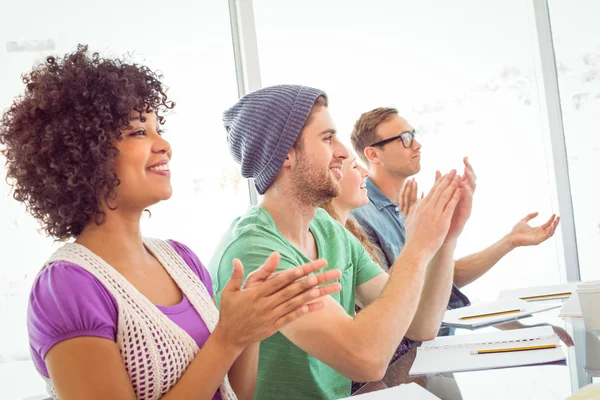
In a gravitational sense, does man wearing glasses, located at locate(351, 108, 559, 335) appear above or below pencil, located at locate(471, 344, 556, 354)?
above

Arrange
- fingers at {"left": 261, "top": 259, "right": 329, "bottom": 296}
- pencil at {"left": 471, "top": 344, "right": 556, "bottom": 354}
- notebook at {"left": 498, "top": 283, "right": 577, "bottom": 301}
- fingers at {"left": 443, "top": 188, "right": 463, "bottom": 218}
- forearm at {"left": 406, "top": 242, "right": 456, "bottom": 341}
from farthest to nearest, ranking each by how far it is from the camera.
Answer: notebook at {"left": 498, "top": 283, "right": 577, "bottom": 301} < forearm at {"left": 406, "top": 242, "right": 456, "bottom": 341} < fingers at {"left": 443, "top": 188, "right": 463, "bottom": 218} < pencil at {"left": 471, "top": 344, "right": 556, "bottom": 354} < fingers at {"left": 261, "top": 259, "right": 329, "bottom": 296}

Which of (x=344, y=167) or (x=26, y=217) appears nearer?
(x=344, y=167)

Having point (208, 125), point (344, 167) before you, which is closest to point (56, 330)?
point (344, 167)

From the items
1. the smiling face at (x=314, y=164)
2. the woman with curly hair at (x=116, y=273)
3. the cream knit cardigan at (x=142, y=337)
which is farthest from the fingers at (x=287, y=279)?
the smiling face at (x=314, y=164)

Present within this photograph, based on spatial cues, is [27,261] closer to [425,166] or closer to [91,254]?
[91,254]

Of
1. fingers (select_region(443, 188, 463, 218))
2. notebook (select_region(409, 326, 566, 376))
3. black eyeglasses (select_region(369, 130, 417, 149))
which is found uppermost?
black eyeglasses (select_region(369, 130, 417, 149))

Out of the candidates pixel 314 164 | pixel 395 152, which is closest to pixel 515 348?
pixel 314 164

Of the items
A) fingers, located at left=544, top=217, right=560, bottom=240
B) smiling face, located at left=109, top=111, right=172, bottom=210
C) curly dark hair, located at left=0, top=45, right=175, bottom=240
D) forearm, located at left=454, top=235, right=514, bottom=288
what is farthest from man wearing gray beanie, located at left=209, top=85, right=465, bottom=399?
forearm, located at left=454, top=235, right=514, bottom=288

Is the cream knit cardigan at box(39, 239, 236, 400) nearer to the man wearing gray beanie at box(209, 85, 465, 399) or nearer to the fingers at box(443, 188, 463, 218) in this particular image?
the man wearing gray beanie at box(209, 85, 465, 399)

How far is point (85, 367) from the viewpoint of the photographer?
105 centimetres

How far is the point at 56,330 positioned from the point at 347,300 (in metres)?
0.94

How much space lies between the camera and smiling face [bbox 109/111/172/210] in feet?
4.19

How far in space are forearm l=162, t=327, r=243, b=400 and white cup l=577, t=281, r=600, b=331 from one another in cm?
84

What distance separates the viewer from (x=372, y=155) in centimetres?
287
